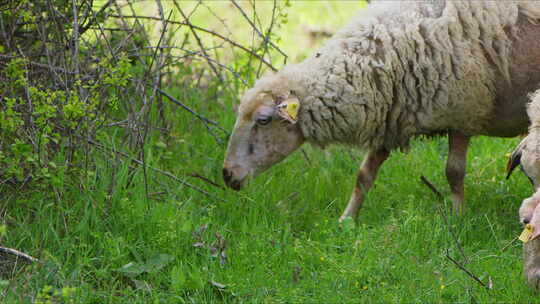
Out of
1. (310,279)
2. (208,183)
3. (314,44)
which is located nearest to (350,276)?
(310,279)

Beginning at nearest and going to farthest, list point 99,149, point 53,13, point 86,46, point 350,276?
1. point 350,276
2. point 53,13
3. point 99,149
4. point 86,46

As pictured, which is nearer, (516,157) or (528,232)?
(528,232)

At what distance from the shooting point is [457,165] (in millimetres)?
4691

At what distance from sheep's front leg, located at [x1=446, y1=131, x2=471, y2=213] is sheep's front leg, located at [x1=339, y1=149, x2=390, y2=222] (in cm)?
38

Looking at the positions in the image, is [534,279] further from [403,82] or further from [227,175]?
[227,175]

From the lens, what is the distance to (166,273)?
3762 millimetres

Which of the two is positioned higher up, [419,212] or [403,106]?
[403,106]

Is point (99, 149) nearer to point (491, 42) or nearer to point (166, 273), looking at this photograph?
point (166, 273)

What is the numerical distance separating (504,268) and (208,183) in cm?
181

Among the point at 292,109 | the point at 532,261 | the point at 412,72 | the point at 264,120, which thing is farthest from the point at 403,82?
the point at 532,261

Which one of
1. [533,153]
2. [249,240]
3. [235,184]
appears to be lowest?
[249,240]

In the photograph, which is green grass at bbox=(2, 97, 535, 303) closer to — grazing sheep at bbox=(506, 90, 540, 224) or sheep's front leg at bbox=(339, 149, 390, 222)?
sheep's front leg at bbox=(339, 149, 390, 222)

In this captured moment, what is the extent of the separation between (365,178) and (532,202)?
1699mm

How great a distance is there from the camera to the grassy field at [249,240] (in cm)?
351
